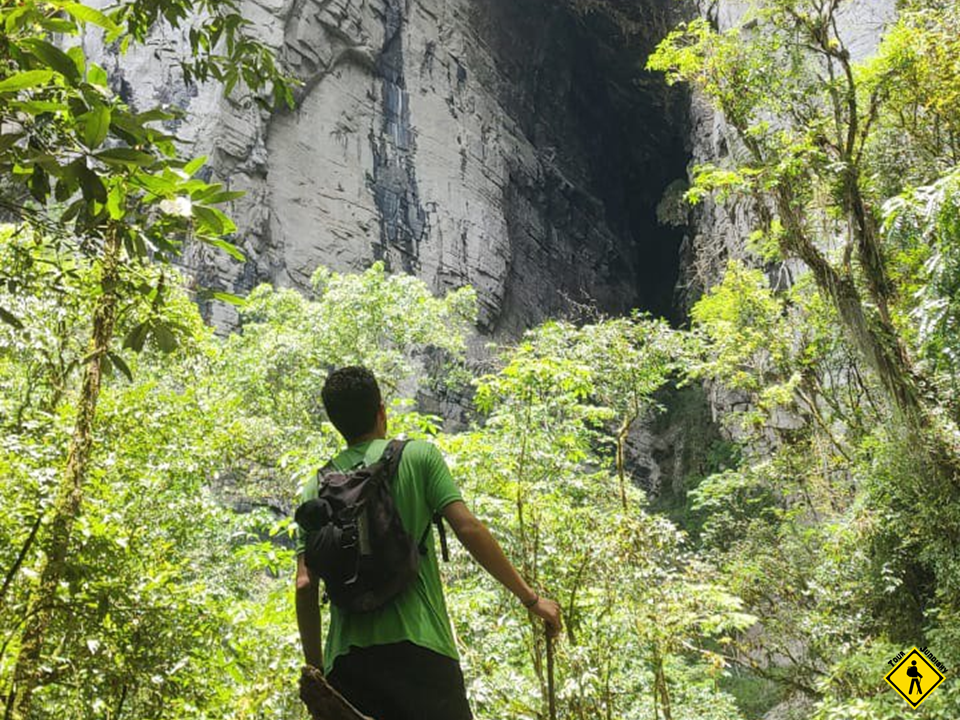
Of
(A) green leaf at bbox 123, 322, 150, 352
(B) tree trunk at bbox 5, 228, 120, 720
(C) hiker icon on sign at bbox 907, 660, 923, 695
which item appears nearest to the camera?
(A) green leaf at bbox 123, 322, 150, 352

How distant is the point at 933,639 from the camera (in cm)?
511

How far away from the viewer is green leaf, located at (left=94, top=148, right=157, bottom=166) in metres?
1.31

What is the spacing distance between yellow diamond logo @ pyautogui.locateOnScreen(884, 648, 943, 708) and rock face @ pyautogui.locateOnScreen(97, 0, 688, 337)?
1017cm

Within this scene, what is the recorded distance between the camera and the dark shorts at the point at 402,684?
1.31m

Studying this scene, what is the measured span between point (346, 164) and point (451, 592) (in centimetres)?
1203

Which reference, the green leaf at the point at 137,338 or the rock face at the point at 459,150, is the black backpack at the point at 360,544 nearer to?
the green leaf at the point at 137,338

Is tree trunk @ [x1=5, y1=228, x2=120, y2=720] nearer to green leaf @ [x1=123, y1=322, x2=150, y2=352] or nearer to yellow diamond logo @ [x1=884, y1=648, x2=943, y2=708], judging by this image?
green leaf @ [x1=123, y1=322, x2=150, y2=352]

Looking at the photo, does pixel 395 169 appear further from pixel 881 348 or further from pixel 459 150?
pixel 881 348

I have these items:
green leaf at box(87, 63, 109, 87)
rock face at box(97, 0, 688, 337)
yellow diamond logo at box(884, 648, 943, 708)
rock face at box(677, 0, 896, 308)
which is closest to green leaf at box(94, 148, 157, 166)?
A: green leaf at box(87, 63, 109, 87)

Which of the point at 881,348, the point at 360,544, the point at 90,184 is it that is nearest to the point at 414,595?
the point at 360,544

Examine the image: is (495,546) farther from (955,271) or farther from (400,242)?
(400,242)

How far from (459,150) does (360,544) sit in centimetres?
1562

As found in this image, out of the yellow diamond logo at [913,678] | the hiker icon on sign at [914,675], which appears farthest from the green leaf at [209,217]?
the hiker icon on sign at [914,675]

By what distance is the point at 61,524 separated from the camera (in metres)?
2.60
